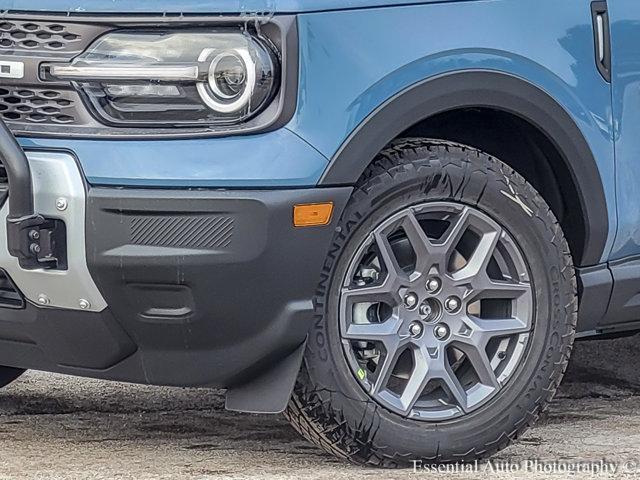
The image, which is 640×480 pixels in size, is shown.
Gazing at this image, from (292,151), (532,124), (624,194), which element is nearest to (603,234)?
(624,194)

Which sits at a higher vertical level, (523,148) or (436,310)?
(523,148)

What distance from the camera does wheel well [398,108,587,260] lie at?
13.2 ft

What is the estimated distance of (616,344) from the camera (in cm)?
594

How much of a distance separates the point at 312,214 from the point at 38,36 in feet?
2.53

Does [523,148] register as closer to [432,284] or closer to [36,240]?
[432,284]

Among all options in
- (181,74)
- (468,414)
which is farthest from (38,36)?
(468,414)

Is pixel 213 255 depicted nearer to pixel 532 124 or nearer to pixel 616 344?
pixel 532 124

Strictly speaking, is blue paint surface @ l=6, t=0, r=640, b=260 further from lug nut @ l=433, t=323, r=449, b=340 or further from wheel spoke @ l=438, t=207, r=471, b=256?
lug nut @ l=433, t=323, r=449, b=340

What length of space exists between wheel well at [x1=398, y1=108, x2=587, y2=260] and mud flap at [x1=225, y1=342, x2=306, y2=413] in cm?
70

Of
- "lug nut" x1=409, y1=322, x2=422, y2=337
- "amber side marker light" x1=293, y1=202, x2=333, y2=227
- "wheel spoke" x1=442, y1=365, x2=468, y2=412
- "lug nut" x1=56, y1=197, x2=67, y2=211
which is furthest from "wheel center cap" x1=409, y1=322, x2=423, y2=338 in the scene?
"lug nut" x1=56, y1=197, x2=67, y2=211

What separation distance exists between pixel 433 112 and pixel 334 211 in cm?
37

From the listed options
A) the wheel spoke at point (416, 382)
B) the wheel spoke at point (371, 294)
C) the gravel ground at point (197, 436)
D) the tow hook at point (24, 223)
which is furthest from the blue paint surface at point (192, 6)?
the gravel ground at point (197, 436)

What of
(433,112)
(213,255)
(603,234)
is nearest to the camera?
(213,255)

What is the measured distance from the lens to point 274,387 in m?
3.72
